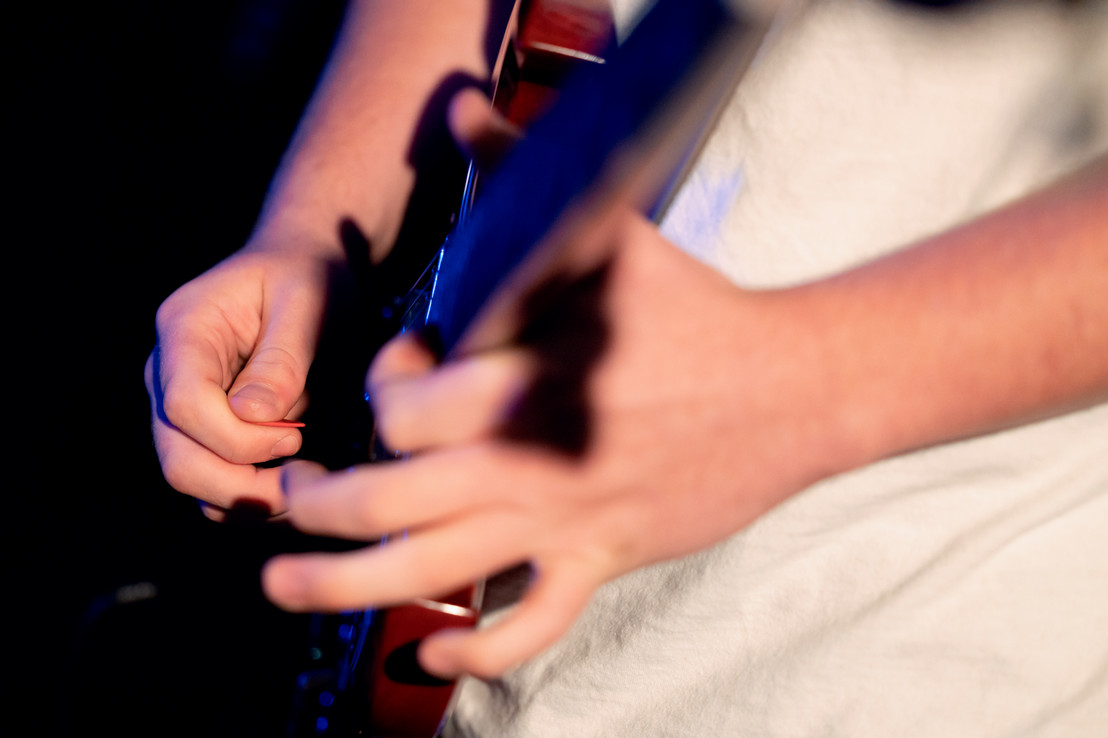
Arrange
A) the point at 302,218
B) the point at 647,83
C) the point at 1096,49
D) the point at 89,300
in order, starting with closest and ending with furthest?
the point at 647,83, the point at 1096,49, the point at 302,218, the point at 89,300

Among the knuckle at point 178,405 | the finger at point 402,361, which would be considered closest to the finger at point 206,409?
the knuckle at point 178,405

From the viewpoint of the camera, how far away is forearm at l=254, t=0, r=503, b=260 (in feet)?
2.22

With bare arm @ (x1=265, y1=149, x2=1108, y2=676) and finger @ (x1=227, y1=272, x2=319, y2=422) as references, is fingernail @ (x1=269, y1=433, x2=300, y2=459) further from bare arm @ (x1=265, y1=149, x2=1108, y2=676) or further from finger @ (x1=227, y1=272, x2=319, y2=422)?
bare arm @ (x1=265, y1=149, x2=1108, y2=676)

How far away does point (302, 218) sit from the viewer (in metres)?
0.66

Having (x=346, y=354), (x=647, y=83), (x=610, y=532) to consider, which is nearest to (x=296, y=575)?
(x=610, y=532)

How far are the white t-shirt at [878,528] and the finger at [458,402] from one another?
0.91 ft

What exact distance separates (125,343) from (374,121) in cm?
110

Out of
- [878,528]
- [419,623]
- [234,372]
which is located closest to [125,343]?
[234,372]

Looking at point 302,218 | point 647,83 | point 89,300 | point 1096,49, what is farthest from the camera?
point 89,300

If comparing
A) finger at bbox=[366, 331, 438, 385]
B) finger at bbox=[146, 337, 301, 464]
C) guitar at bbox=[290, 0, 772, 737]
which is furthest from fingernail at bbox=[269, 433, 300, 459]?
finger at bbox=[366, 331, 438, 385]

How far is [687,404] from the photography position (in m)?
0.28

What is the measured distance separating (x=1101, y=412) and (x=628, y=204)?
1.53 feet

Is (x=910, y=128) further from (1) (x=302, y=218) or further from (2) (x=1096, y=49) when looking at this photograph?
(1) (x=302, y=218)

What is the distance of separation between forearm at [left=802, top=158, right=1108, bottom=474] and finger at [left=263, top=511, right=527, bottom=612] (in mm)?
183
